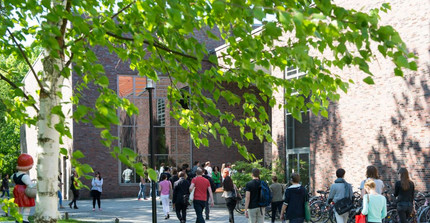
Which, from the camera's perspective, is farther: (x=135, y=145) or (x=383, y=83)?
(x=135, y=145)

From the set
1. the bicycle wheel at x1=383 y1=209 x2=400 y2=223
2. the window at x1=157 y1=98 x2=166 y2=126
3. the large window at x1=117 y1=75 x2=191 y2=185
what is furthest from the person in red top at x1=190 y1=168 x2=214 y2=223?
the window at x1=157 y1=98 x2=166 y2=126

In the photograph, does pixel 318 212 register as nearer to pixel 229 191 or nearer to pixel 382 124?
pixel 229 191

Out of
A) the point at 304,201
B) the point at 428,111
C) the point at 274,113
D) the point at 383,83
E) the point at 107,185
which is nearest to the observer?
the point at 304,201

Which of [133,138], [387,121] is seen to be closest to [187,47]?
[387,121]

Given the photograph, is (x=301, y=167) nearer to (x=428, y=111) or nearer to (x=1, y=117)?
(x=428, y=111)

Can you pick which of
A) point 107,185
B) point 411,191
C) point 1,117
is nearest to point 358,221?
point 411,191

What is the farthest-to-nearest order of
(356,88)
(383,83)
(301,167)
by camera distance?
(301,167)
(356,88)
(383,83)

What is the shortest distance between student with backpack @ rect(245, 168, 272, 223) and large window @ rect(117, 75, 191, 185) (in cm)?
2198

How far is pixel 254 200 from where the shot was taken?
1343 cm

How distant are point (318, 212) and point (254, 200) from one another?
18.9ft

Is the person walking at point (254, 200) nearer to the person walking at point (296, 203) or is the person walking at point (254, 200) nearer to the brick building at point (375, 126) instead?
the person walking at point (296, 203)

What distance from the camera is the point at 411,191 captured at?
1296 centimetres

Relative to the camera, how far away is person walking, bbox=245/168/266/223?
1338 centimetres

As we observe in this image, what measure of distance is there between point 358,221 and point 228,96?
4666mm
